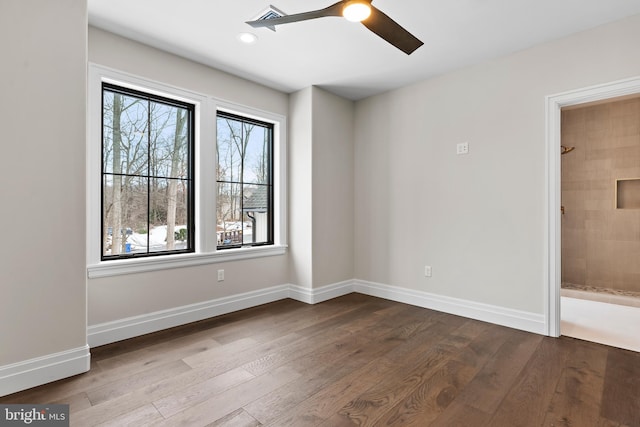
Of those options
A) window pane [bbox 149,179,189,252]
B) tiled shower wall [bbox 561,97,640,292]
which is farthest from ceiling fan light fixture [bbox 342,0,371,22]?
tiled shower wall [bbox 561,97,640,292]

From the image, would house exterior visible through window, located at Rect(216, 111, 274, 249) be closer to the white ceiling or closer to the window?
the window

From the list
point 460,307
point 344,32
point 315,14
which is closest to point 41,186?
point 315,14

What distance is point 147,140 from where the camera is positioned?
10.5ft

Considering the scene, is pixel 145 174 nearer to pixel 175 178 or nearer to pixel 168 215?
pixel 175 178

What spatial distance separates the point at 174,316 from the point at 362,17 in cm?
298

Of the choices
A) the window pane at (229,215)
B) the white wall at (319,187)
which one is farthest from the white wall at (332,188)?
the window pane at (229,215)

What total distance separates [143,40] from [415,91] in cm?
285

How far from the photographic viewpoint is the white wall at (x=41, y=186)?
2027 millimetres

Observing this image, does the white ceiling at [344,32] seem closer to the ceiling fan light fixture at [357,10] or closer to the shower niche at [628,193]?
the ceiling fan light fixture at [357,10]

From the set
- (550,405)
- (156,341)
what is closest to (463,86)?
(550,405)

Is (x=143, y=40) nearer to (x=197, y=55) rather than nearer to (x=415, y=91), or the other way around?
(x=197, y=55)

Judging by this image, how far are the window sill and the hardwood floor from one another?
0.60m

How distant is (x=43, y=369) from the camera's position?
7.01 feet

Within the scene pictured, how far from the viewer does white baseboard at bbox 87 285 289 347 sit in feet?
9.23
